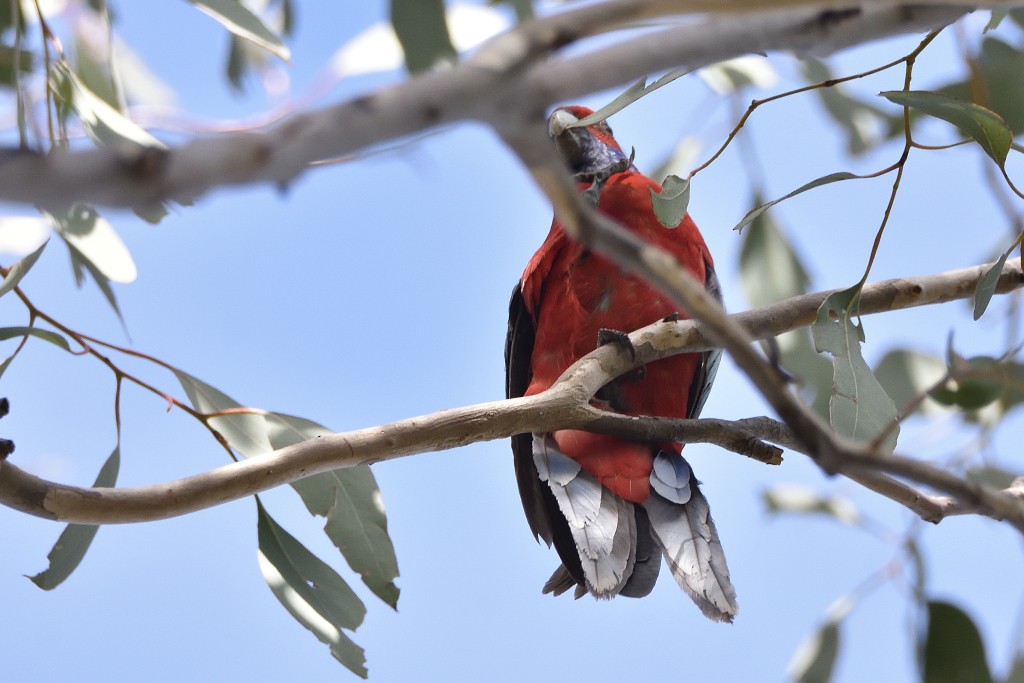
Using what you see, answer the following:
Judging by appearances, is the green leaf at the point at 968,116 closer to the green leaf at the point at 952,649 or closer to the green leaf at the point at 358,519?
the green leaf at the point at 952,649

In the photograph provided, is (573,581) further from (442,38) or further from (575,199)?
(575,199)

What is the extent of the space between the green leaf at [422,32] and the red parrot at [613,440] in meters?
0.55

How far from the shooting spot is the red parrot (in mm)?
1550

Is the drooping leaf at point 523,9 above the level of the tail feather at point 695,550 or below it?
above

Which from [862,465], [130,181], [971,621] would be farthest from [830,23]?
[971,621]

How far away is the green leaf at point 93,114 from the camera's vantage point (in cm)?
126

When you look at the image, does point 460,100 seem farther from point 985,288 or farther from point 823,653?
point 823,653

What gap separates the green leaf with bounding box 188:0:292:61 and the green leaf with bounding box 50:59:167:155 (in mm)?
187

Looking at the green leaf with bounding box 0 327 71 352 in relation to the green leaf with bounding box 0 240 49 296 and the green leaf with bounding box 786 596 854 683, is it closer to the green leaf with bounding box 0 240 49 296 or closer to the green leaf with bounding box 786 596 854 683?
the green leaf with bounding box 0 240 49 296

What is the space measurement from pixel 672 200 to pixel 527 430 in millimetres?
364

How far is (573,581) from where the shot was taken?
5.72ft

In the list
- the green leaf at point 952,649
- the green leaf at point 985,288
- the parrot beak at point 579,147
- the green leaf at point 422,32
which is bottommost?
the green leaf at point 952,649

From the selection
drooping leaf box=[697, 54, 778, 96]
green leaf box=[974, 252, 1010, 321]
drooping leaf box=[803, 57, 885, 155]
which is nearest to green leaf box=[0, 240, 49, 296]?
green leaf box=[974, 252, 1010, 321]

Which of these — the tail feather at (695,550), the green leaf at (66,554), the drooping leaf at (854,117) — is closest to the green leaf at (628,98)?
the tail feather at (695,550)
